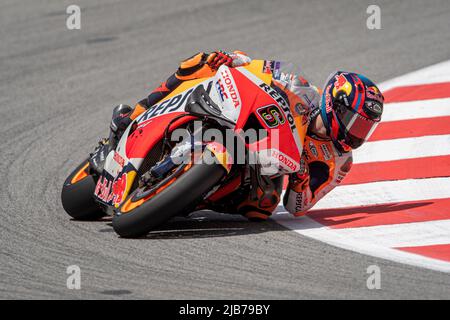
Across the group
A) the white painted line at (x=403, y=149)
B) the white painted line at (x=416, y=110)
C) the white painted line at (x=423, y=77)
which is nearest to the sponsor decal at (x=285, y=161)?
the white painted line at (x=403, y=149)

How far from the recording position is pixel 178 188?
665 centimetres

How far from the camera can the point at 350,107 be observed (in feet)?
23.5

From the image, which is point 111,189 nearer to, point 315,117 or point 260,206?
point 260,206

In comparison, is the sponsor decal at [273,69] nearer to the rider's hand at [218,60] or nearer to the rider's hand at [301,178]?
the rider's hand at [218,60]

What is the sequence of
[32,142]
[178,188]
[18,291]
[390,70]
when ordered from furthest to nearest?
[390,70], [32,142], [178,188], [18,291]

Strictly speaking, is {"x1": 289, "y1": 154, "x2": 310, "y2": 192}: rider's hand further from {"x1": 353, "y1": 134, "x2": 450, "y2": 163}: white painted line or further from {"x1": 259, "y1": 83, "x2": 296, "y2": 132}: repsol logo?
{"x1": 353, "y1": 134, "x2": 450, "y2": 163}: white painted line

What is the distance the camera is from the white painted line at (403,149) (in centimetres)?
923

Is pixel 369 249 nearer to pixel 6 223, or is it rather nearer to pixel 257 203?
pixel 257 203

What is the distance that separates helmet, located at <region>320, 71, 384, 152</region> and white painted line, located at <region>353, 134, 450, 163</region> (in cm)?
195

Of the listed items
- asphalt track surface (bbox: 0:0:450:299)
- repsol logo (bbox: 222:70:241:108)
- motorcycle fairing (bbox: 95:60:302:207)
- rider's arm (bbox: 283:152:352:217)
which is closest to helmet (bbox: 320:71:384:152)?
rider's arm (bbox: 283:152:352:217)

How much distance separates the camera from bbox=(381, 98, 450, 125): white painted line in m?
10.2

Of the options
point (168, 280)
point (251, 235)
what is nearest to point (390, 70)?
point (251, 235)

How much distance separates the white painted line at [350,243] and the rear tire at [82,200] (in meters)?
1.43

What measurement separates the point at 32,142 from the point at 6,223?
2593mm
